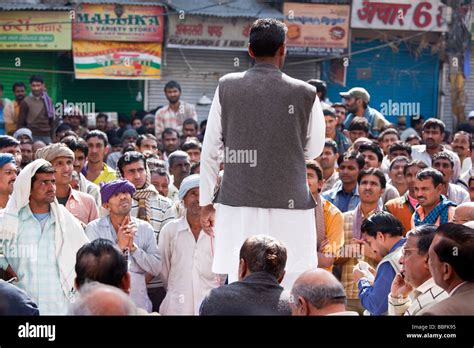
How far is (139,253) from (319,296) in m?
2.69

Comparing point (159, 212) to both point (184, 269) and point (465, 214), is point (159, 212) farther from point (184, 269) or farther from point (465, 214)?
point (465, 214)

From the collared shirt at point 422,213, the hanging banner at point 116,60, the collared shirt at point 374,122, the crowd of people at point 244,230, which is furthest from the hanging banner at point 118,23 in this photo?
the collared shirt at point 422,213

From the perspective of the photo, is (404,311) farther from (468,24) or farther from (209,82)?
(468,24)

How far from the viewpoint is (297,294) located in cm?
448

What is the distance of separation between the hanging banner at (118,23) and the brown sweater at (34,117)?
133 inches

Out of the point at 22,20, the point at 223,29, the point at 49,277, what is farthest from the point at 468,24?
the point at 49,277

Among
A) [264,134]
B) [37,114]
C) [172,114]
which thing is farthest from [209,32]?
[264,134]

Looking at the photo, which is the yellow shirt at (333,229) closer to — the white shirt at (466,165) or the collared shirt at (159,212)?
the collared shirt at (159,212)

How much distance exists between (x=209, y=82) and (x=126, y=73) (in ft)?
7.66

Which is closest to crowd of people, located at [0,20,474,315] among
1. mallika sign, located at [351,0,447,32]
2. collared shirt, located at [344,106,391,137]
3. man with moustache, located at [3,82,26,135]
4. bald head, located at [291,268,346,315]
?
bald head, located at [291,268,346,315]

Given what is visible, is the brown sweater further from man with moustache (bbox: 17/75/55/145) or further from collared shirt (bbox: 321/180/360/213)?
collared shirt (bbox: 321/180/360/213)

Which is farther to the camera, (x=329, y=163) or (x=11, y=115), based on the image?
(x=11, y=115)

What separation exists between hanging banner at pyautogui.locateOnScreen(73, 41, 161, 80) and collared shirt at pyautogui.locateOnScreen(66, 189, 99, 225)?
33.4 feet

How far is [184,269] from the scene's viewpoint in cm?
700
